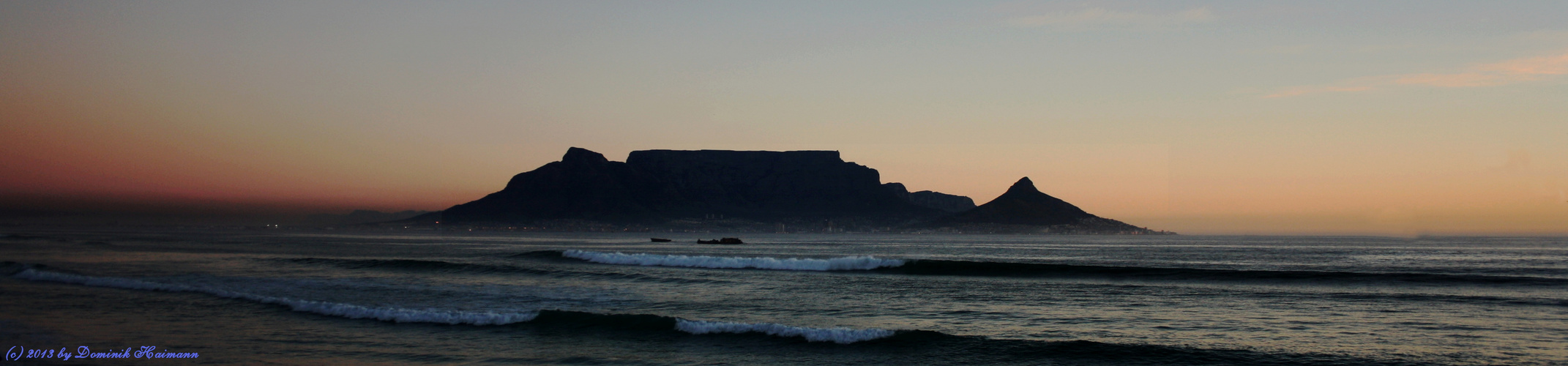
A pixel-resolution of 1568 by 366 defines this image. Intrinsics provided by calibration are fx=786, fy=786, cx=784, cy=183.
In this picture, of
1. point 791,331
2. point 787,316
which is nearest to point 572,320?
point 787,316

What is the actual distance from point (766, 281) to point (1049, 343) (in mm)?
20306

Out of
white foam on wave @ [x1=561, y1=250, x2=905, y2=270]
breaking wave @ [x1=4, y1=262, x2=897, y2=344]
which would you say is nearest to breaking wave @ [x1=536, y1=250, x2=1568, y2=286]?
white foam on wave @ [x1=561, y1=250, x2=905, y2=270]

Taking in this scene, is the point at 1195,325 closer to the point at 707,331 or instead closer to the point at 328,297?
the point at 707,331

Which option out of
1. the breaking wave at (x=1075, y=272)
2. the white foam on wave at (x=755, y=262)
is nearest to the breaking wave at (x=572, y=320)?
the breaking wave at (x=1075, y=272)

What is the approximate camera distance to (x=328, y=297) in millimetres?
27484

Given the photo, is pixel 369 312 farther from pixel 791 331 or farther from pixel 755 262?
pixel 755 262

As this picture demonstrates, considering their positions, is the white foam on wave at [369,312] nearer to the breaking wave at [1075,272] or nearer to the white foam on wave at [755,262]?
the breaking wave at [1075,272]

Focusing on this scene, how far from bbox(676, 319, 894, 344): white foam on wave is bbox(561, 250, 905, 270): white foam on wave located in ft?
84.8

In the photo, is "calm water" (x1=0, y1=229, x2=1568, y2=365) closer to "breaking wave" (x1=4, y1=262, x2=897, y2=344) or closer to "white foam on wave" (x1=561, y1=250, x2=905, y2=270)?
"breaking wave" (x1=4, y1=262, x2=897, y2=344)

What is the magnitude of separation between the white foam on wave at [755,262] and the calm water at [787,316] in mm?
3751

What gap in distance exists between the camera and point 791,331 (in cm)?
1898

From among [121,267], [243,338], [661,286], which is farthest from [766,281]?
[121,267]

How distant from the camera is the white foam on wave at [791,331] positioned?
18.4 metres

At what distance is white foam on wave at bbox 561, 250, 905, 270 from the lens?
1815 inches
